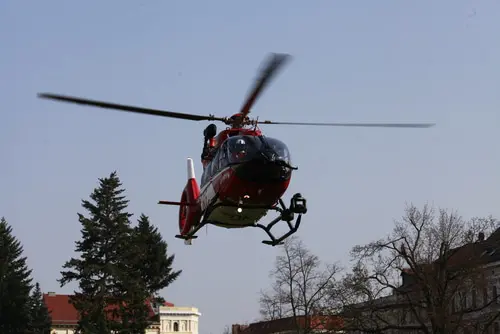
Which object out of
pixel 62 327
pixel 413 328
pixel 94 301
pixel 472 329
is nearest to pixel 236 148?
pixel 413 328

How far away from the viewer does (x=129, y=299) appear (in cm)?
6322

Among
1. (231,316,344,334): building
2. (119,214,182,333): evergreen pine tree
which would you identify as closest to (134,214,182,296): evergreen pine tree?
(119,214,182,333): evergreen pine tree

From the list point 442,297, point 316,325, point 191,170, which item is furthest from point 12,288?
point 191,170

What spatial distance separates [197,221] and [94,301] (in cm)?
4071

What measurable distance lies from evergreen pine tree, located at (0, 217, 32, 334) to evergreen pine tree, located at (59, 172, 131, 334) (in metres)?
12.9

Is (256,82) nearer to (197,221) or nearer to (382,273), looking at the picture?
(197,221)

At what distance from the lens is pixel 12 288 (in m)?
76.1

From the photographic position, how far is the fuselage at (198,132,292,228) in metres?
19.9

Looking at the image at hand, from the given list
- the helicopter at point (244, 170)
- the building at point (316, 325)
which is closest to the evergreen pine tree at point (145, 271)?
the building at point (316, 325)

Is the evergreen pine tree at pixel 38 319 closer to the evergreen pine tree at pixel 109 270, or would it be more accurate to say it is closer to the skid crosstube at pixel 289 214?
the evergreen pine tree at pixel 109 270

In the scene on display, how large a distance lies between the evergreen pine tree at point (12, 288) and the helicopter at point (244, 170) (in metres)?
56.2

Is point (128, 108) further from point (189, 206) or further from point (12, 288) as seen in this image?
point (12, 288)

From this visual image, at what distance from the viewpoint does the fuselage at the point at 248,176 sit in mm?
19859

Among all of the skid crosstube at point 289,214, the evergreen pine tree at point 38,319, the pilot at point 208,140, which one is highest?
the evergreen pine tree at point 38,319
